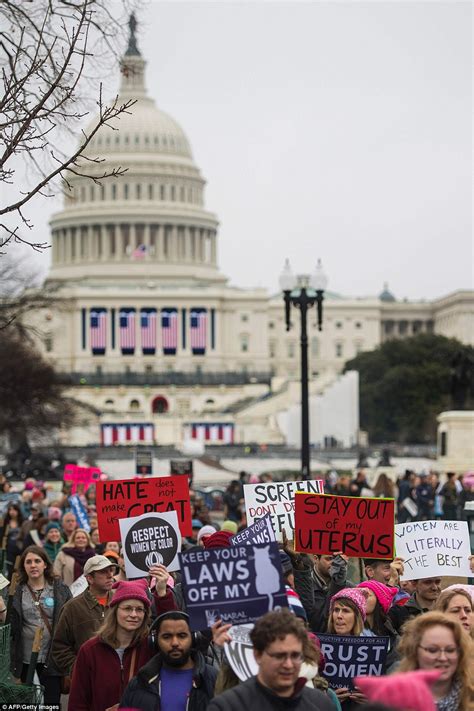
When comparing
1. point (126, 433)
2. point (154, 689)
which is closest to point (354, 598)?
point (154, 689)

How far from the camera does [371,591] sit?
36.5 ft

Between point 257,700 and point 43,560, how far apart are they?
5332mm

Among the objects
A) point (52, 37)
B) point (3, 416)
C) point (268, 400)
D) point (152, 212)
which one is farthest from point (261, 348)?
point (52, 37)

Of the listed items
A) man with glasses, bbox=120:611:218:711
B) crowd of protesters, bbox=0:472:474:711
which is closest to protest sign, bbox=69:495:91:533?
crowd of protesters, bbox=0:472:474:711

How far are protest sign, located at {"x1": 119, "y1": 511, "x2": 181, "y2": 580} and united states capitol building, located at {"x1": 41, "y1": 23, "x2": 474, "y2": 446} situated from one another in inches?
4627

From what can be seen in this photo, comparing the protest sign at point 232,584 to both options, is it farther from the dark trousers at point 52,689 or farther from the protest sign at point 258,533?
the dark trousers at point 52,689

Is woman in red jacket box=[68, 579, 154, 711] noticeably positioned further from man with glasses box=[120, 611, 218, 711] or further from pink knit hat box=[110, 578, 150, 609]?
man with glasses box=[120, 611, 218, 711]

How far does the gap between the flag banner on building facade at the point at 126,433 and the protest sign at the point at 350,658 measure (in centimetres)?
10676

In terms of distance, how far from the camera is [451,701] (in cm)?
768

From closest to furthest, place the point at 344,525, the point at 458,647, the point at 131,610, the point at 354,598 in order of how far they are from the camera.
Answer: the point at 458,647
the point at 131,610
the point at 354,598
the point at 344,525

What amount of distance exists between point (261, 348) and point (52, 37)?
484 feet

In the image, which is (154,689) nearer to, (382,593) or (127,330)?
(382,593)

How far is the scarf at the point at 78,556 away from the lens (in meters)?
15.4

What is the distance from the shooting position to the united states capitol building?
481 feet
